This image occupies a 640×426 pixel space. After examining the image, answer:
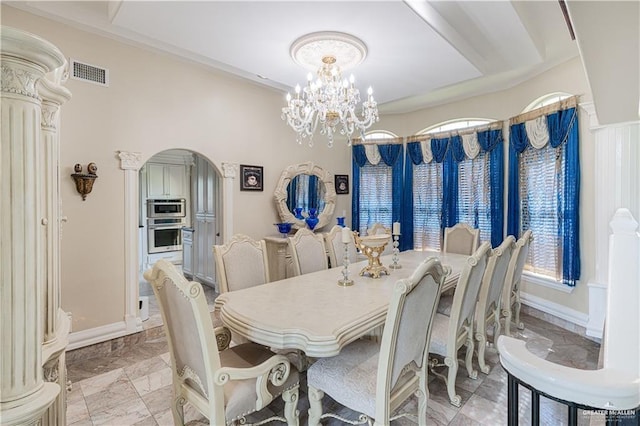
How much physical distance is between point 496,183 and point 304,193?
2.69 metres

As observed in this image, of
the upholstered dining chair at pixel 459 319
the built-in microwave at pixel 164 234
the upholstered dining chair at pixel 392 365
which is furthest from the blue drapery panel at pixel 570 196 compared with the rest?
the built-in microwave at pixel 164 234

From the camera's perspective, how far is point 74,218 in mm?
2871

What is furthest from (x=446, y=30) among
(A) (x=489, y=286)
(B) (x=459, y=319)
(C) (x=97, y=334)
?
(C) (x=97, y=334)

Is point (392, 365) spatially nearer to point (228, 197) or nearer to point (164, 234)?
point (228, 197)

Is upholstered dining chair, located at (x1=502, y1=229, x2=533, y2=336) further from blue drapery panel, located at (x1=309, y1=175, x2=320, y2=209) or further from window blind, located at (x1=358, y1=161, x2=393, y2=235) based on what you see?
blue drapery panel, located at (x1=309, y1=175, x2=320, y2=209)

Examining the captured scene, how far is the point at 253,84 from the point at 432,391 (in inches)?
156

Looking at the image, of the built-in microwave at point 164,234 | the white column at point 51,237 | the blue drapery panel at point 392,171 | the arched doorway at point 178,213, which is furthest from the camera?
the built-in microwave at point 164,234

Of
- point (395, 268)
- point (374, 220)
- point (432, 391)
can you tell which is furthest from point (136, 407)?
point (374, 220)

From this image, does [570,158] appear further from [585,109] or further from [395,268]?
[395,268]

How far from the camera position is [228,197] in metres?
4.05

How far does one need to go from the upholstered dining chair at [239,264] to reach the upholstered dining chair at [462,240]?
8.72 ft

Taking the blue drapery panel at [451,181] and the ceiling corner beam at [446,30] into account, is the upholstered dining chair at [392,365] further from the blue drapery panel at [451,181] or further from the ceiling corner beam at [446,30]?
the blue drapery panel at [451,181]

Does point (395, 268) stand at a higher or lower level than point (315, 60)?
lower

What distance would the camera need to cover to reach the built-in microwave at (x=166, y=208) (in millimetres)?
6317
